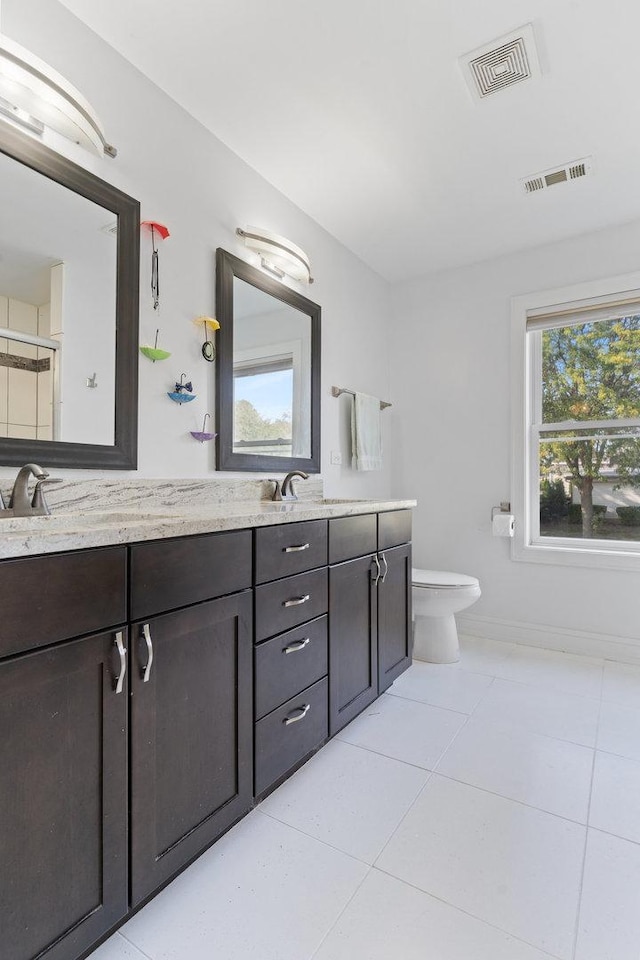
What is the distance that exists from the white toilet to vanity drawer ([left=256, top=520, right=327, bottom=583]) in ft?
3.42

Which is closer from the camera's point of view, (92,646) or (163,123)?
(92,646)

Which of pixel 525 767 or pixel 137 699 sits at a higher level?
pixel 137 699

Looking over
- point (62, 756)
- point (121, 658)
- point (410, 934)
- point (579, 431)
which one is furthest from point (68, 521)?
point (579, 431)

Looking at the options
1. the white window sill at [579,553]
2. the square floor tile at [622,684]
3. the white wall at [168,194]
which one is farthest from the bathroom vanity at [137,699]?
the white window sill at [579,553]

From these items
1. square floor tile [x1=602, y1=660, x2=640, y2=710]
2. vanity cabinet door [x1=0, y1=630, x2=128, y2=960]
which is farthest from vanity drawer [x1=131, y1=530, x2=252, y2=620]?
→ square floor tile [x1=602, y1=660, x2=640, y2=710]

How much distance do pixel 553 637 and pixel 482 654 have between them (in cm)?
48

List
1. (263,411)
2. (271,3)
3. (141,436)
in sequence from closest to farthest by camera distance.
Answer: (271,3), (141,436), (263,411)

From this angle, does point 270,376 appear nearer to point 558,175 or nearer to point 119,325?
point 119,325

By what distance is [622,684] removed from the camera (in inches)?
92.8

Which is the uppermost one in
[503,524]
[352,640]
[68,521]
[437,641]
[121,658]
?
[68,521]

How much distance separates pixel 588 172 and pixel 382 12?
1.30 metres

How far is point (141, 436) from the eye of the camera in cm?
170

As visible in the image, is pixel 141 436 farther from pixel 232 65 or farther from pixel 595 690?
pixel 595 690

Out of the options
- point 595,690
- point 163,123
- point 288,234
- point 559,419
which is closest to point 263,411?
point 288,234
